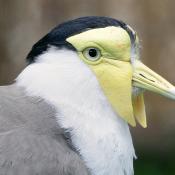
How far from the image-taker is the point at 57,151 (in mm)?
3951

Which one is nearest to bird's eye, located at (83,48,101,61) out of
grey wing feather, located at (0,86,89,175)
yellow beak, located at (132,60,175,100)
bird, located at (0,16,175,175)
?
bird, located at (0,16,175,175)

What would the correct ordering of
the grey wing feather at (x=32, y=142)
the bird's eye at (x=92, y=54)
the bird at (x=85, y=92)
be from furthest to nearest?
1. the bird's eye at (x=92, y=54)
2. the bird at (x=85, y=92)
3. the grey wing feather at (x=32, y=142)

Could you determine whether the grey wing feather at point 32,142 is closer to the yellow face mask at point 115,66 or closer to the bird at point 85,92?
the bird at point 85,92

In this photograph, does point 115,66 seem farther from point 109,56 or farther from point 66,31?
point 66,31

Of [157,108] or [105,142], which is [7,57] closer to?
Result: [157,108]

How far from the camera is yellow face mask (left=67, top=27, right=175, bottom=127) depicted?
4145 mm

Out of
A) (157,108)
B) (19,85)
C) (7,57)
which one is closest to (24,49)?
(7,57)

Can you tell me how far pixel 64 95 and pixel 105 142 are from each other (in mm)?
302

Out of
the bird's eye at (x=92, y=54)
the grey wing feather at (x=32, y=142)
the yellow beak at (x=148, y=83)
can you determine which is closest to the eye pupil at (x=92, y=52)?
the bird's eye at (x=92, y=54)

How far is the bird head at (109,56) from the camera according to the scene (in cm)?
414

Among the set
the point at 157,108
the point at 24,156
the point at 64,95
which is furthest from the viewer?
the point at 157,108

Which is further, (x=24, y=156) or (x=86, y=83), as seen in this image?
(x=86, y=83)

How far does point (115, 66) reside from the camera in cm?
419

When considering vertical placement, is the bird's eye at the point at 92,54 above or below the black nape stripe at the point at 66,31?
below
